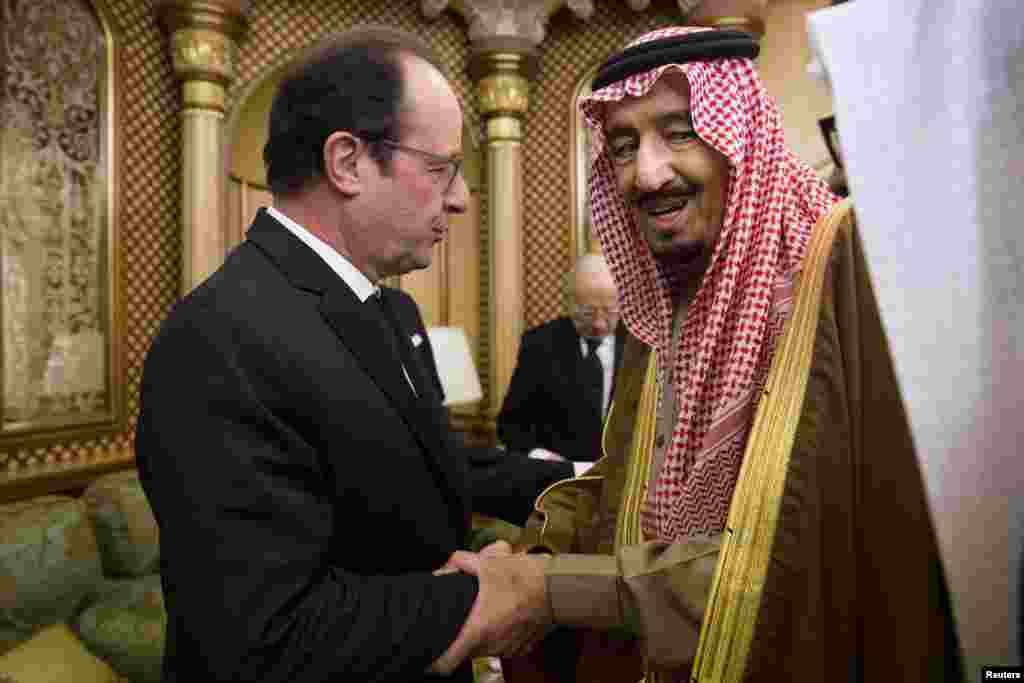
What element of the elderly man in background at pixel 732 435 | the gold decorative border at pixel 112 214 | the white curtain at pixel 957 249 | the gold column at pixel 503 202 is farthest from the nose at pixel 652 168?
the gold column at pixel 503 202

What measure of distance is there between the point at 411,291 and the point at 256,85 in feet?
6.43

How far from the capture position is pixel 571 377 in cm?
380

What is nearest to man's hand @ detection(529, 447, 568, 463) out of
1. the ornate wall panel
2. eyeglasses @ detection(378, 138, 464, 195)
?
eyeglasses @ detection(378, 138, 464, 195)

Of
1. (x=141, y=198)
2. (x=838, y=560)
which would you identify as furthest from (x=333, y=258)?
(x=141, y=198)

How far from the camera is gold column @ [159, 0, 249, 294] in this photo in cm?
432

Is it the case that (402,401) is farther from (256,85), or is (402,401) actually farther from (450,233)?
(450,233)

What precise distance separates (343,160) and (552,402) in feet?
8.60

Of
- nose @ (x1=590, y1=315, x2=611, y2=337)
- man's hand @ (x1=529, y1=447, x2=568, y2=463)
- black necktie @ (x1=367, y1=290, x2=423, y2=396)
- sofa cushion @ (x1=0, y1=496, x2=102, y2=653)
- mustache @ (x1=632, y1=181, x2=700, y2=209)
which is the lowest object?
sofa cushion @ (x1=0, y1=496, x2=102, y2=653)

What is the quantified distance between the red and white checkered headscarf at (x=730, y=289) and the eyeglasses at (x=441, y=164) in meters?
0.33

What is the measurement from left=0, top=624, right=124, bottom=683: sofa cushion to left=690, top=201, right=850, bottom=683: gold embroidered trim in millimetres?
2623

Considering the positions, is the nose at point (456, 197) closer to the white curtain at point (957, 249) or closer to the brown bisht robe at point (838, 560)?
the brown bisht robe at point (838, 560)

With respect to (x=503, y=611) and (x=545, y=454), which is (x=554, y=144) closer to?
(x=545, y=454)

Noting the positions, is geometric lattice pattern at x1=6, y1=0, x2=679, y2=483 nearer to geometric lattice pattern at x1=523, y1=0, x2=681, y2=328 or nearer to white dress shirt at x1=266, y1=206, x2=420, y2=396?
geometric lattice pattern at x1=523, y1=0, x2=681, y2=328

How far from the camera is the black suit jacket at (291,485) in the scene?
104 centimetres
